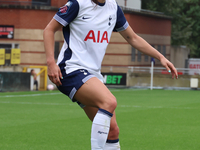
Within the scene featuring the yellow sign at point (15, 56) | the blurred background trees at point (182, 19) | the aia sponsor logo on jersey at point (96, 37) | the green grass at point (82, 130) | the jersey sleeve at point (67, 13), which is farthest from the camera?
the blurred background trees at point (182, 19)

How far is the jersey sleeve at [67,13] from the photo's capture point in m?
4.32

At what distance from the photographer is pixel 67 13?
4320 mm

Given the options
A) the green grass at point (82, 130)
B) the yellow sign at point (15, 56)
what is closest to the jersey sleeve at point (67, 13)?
the green grass at point (82, 130)

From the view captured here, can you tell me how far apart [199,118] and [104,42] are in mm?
7163

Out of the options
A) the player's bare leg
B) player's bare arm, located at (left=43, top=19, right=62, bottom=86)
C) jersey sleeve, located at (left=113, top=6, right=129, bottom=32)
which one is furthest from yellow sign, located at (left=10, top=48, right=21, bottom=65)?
the player's bare leg

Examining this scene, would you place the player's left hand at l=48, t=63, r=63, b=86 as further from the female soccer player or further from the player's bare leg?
the player's bare leg

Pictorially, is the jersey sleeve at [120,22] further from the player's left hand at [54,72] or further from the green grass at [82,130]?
the green grass at [82,130]

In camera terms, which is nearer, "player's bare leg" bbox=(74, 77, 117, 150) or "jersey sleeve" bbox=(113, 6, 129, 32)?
"player's bare leg" bbox=(74, 77, 117, 150)

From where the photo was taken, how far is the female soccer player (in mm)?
4230

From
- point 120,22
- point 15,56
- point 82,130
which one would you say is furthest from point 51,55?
point 15,56

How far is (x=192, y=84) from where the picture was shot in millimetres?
27734

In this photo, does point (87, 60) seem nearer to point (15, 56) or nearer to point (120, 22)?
point (120, 22)

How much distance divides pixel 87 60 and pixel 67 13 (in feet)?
1.67

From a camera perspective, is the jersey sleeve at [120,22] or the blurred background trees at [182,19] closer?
the jersey sleeve at [120,22]
